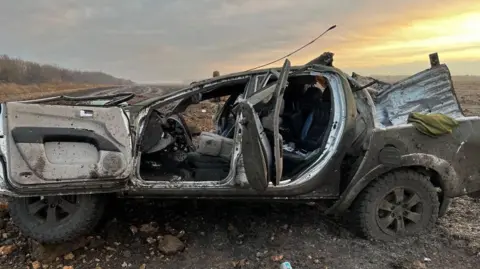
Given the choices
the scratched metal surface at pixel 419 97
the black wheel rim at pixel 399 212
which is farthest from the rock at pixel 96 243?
the scratched metal surface at pixel 419 97

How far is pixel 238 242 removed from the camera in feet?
13.9

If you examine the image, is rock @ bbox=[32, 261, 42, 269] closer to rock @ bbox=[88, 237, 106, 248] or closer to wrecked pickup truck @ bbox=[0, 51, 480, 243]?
wrecked pickup truck @ bbox=[0, 51, 480, 243]

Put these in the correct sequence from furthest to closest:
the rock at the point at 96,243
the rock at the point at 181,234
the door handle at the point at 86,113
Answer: the rock at the point at 181,234
the rock at the point at 96,243
the door handle at the point at 86,113

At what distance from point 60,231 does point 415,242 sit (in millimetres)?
3195

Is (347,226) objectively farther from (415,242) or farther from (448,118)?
(448,118)

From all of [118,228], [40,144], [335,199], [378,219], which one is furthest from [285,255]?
[40,144]

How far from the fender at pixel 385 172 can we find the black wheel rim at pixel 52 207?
7.57ft

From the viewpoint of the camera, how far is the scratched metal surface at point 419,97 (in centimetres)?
482

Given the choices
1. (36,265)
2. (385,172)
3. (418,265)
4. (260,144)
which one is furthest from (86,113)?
(418,265)

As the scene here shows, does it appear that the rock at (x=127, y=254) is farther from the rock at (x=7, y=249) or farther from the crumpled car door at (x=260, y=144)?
the crumpled car door at (x=260, y=144)

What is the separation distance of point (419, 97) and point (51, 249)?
13.5 feet

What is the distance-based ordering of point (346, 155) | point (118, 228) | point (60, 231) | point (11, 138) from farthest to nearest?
point (118, 228) < point (346, 155) < point (60, 231) < point (11, 138)

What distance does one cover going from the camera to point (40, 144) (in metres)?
3.54

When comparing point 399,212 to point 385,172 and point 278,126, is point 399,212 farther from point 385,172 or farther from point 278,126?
point 278,126
